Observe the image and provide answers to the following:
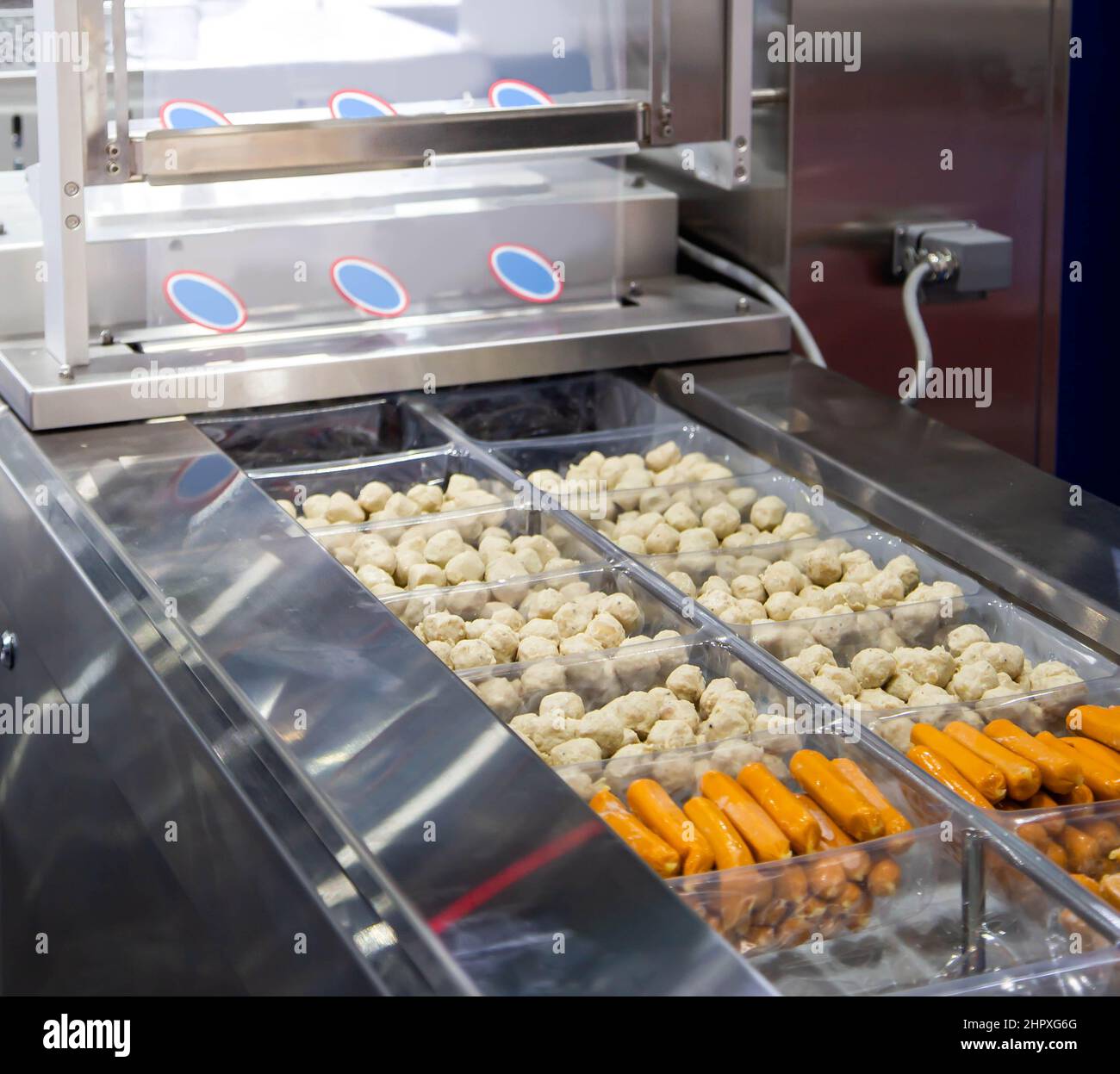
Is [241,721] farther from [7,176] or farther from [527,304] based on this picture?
[7,176]

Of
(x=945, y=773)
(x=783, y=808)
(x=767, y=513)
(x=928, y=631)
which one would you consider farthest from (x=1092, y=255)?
(x=783, y=808)

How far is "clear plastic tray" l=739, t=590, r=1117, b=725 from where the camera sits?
1.71 meters

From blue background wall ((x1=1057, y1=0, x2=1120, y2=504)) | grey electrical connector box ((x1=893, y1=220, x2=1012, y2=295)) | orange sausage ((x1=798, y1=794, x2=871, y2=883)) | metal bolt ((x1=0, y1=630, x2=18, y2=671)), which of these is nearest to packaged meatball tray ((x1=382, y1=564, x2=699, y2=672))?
orange sausage ((x1=798, y1=794, x2=871, y2=883))

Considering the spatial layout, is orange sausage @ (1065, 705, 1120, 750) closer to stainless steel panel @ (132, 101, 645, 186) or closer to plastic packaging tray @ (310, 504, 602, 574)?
plastic packaging tray @ (310, 504, 602, 574)

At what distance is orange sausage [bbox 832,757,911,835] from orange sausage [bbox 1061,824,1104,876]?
0.41 feet

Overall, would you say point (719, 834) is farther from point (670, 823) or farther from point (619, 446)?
point (619, 446)

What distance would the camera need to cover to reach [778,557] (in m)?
2.00

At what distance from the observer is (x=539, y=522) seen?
204 cm

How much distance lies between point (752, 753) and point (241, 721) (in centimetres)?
45

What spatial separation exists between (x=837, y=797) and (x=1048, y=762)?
204mm

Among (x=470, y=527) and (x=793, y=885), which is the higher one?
(x=470, y=527)

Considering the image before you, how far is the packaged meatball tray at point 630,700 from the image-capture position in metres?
1.56

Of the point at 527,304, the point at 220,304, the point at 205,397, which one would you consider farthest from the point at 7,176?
the point at 527,304

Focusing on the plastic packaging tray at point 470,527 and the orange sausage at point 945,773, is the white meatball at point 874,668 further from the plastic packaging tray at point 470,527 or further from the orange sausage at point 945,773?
the plastic packaging tray at point 470,527
